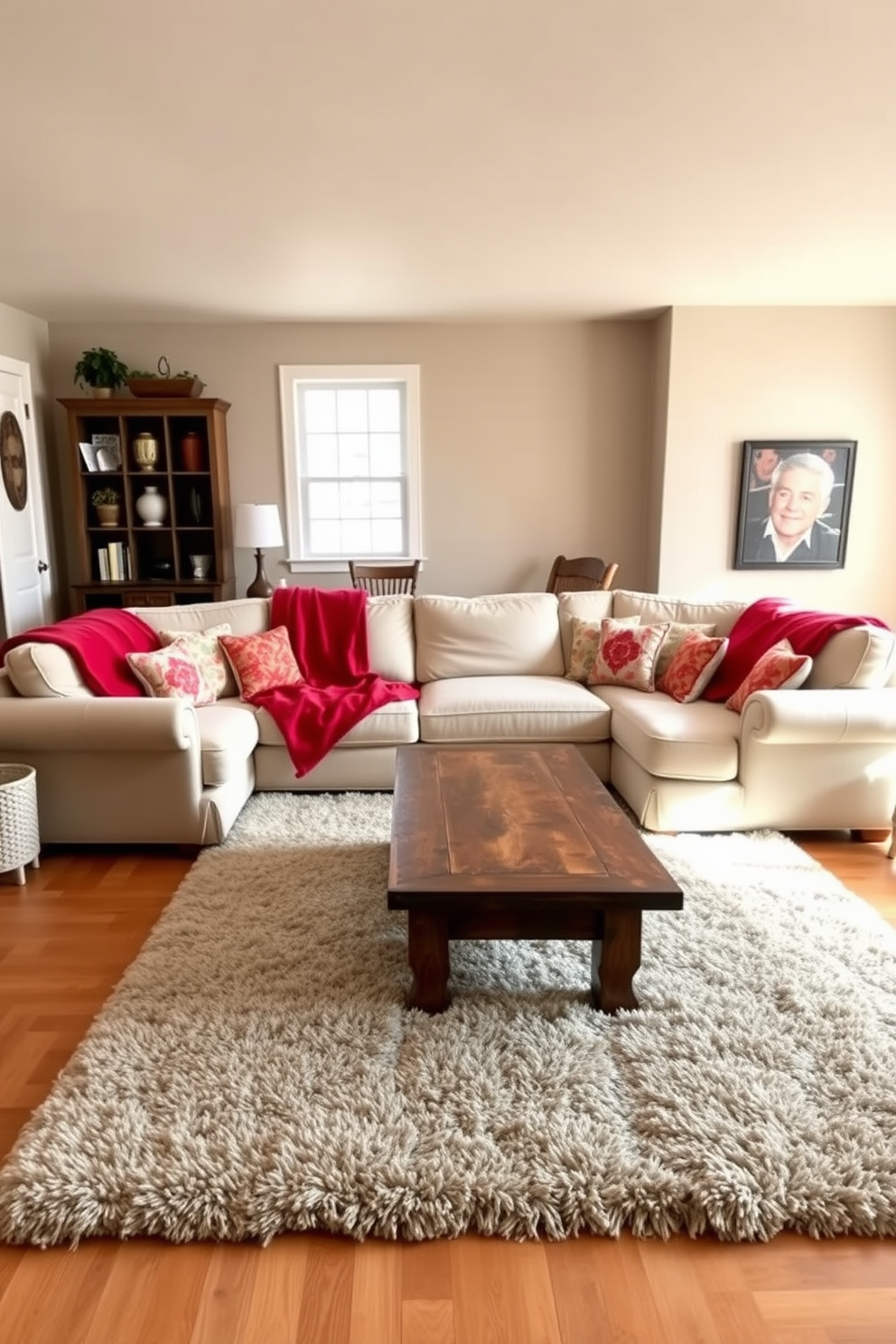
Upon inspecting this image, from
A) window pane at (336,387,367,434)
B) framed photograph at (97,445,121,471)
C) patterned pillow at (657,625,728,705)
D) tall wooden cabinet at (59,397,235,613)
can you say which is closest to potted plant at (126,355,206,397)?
tall wooden cabinet at (59,397,235,613)

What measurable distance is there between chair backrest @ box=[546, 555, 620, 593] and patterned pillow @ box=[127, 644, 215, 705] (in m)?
2.62

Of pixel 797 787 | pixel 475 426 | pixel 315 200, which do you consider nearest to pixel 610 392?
pixel 475 426

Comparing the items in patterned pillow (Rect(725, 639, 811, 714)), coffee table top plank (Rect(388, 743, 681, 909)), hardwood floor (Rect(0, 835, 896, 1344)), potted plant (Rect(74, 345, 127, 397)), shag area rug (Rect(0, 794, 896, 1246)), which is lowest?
hardwood floor (Rect(0, 835, 896, 1344))

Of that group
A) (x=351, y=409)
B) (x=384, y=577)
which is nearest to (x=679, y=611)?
(x=384, y=577)

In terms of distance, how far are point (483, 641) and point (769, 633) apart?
1.33 meters

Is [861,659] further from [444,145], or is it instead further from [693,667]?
[444,145]

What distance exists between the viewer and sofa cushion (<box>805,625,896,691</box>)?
3150mm

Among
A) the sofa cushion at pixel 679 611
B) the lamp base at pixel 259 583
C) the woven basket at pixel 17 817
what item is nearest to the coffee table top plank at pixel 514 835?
the woven basket at pixel 17 817

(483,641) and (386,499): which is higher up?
(386,499)

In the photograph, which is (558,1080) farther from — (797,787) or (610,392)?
(610,392)

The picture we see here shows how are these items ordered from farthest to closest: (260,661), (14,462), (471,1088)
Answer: (14,462) → (260,661) → (471,1088)

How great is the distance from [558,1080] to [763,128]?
289cm

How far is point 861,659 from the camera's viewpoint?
315 centimetres

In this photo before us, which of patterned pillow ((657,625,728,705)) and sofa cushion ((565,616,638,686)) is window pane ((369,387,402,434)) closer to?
sofa cushion ((565,616,638,686))
